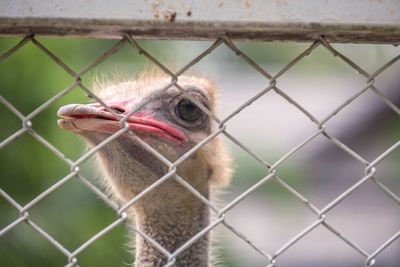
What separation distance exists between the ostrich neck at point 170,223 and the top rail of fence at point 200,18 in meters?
1.53

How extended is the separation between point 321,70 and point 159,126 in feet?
53.6

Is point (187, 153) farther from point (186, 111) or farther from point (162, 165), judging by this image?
point (186, 111)

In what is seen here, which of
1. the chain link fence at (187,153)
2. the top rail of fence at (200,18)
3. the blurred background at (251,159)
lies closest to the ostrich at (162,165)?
the blurred background at (251,159)

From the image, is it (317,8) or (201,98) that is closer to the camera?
(317,8)

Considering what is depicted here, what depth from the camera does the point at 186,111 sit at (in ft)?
14.0

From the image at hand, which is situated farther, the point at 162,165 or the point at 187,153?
the point at 162,165

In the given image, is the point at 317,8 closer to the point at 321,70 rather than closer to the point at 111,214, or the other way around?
the point at 111,214

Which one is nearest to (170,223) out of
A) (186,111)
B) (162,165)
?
(162,165)

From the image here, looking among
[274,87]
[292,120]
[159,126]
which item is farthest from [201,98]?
[292,120]

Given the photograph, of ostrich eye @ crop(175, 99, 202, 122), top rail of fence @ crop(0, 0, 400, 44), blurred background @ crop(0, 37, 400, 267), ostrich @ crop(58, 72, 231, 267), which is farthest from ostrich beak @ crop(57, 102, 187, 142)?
blurred background @ crop(0, 37, 400, 267)

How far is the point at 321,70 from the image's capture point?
19938 mm

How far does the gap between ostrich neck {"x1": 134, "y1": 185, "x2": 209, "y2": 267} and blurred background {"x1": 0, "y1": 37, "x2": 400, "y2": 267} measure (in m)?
0.74

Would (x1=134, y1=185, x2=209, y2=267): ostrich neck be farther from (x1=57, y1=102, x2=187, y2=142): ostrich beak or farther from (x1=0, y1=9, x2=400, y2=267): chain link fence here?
(x1=0, y1=9, x2=400, y2=267): chain link fence

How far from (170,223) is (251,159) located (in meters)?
9.75
